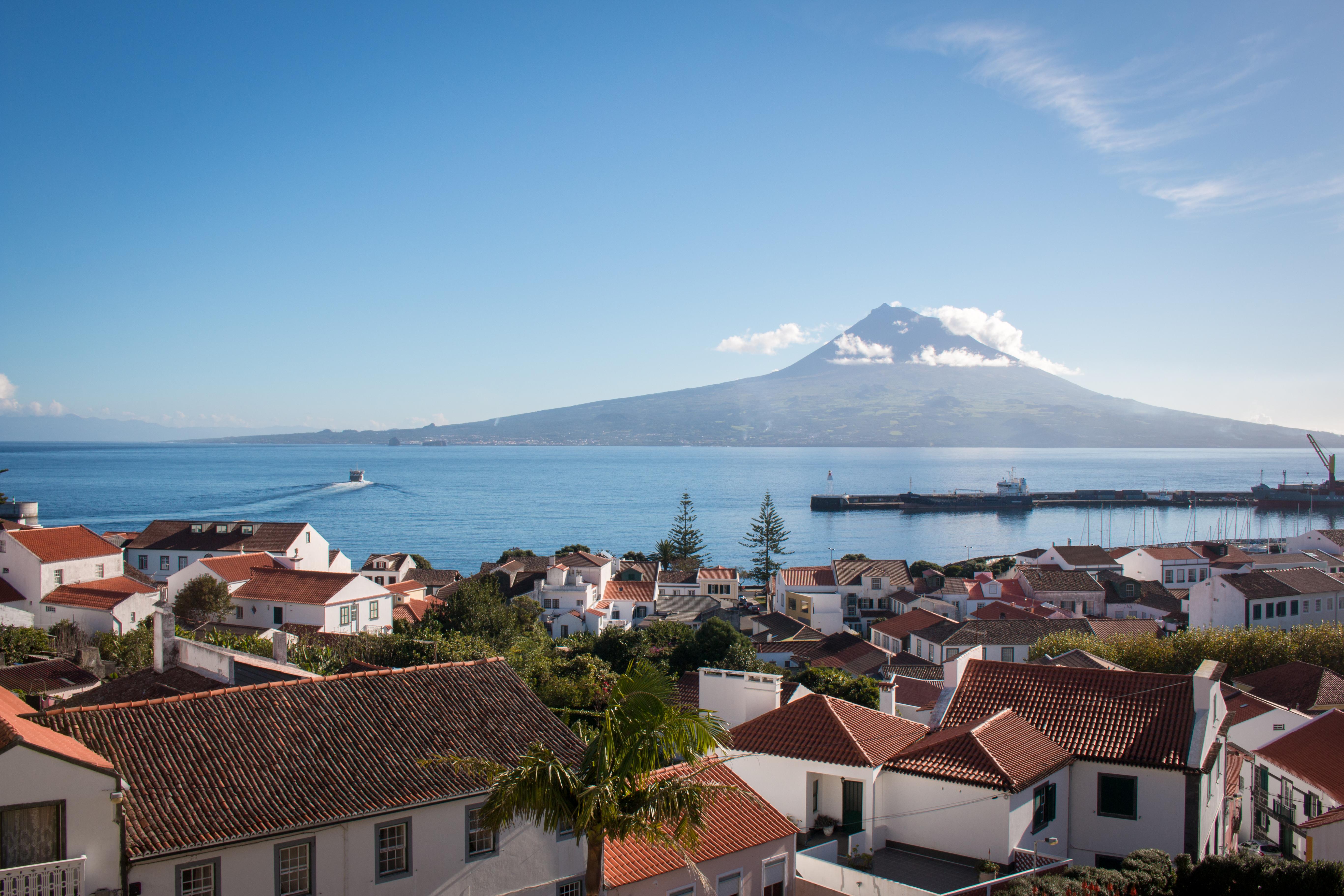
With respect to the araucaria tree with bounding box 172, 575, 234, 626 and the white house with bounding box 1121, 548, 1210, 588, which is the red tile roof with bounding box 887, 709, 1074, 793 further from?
the white house with bounding box 1121, 548, 1210, 588

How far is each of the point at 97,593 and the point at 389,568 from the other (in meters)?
28.9

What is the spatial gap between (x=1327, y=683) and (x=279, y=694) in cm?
3121

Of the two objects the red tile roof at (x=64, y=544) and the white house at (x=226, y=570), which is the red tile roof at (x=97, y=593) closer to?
the white house at (x=226, y=570)

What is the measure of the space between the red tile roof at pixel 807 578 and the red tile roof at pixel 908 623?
10.2 meters

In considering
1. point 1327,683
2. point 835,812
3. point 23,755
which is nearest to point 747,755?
point 835,812

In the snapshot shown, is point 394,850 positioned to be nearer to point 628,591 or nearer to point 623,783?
point 623,783

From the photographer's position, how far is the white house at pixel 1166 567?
69438 mm

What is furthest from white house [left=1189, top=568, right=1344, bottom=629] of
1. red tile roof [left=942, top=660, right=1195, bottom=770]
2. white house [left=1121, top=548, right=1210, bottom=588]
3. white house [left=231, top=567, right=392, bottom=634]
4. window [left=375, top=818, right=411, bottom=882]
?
window [left=375, top=818, right=411, bottom=882]

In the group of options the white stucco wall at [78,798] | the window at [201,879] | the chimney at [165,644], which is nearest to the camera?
the white stucco wall at [78,798]

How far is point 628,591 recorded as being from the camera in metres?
61.5

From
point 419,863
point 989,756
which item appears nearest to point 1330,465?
point 989,756

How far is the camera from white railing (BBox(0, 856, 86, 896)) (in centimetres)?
752

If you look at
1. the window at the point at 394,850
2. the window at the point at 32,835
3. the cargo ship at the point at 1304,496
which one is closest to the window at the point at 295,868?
the window at the point at 394,850

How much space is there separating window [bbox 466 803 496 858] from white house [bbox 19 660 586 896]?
0.07 ft
